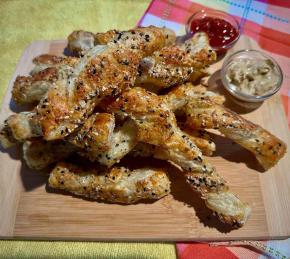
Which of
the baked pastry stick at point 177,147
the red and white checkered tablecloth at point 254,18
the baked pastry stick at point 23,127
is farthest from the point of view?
the red and white checkered tablecloth at point 254,18

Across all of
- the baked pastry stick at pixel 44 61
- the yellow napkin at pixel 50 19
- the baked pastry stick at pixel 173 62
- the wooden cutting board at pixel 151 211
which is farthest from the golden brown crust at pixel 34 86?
the yellow napkin at pixel 50 19

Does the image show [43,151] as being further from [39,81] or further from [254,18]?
[254,18]

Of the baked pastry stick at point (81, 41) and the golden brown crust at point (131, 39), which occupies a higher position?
the golden brown crust at point (131, 39)

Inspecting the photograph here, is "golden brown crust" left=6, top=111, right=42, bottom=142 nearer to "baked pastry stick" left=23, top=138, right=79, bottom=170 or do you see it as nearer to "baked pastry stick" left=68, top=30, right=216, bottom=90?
"baked pastry stick" left=23, top=138, right=79, bottom=170

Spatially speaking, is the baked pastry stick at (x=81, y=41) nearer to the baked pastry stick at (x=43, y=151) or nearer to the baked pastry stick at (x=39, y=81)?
the baked pastry stick at (x=39, y=81)

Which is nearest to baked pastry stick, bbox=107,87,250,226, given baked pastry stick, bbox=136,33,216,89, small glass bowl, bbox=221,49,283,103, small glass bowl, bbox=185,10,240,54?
baked pastry stick, bbox=136,33,216,89

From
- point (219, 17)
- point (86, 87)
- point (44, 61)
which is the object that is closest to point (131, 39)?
point (86, 87)

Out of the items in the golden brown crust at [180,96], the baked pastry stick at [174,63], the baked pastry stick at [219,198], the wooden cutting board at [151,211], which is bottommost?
the wooden cutting board at [151,211]
